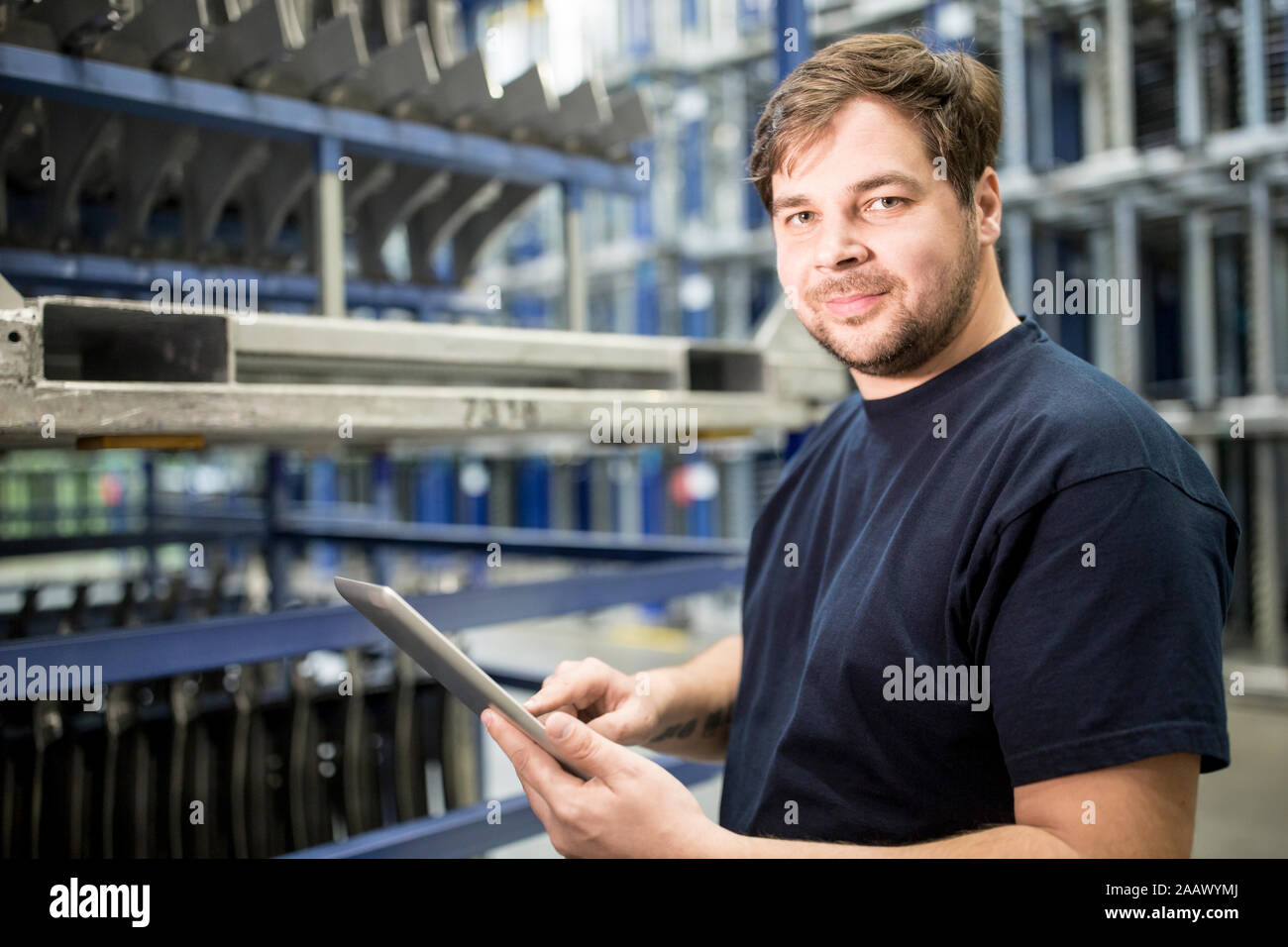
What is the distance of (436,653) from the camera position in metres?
0.87

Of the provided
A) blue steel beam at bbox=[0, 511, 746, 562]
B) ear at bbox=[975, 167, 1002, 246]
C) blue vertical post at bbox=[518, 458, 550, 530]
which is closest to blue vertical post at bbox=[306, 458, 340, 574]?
blue vertical post at bbox=[518, 458, 550, 530]

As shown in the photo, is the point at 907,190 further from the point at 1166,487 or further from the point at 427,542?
the point at 427,542

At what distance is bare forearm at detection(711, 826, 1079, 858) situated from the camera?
83cm

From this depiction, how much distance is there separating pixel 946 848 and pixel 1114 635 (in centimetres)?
24

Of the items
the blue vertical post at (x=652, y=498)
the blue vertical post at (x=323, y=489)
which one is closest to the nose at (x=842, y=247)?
the blue vertical post at (x=652, y=498)

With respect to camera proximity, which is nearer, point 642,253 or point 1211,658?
point 1211,658

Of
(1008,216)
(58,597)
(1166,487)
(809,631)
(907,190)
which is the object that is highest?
(1008,216)

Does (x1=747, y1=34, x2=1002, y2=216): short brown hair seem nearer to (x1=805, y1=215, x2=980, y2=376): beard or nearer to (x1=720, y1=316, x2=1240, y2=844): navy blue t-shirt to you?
(x1=805, y1=215, x2=980, y2=376): beard

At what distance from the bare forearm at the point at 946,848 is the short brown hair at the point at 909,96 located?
63 centimetres

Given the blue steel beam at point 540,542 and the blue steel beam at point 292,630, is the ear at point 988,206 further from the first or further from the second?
the blue steel beam at point 540,542

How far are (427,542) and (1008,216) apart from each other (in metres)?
3.73

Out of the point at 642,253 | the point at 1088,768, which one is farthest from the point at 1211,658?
the point at 642,253

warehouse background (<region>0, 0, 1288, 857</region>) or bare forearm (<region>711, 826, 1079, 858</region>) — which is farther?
warehouse background (<region>0, 0, 1288, 857</region>)
